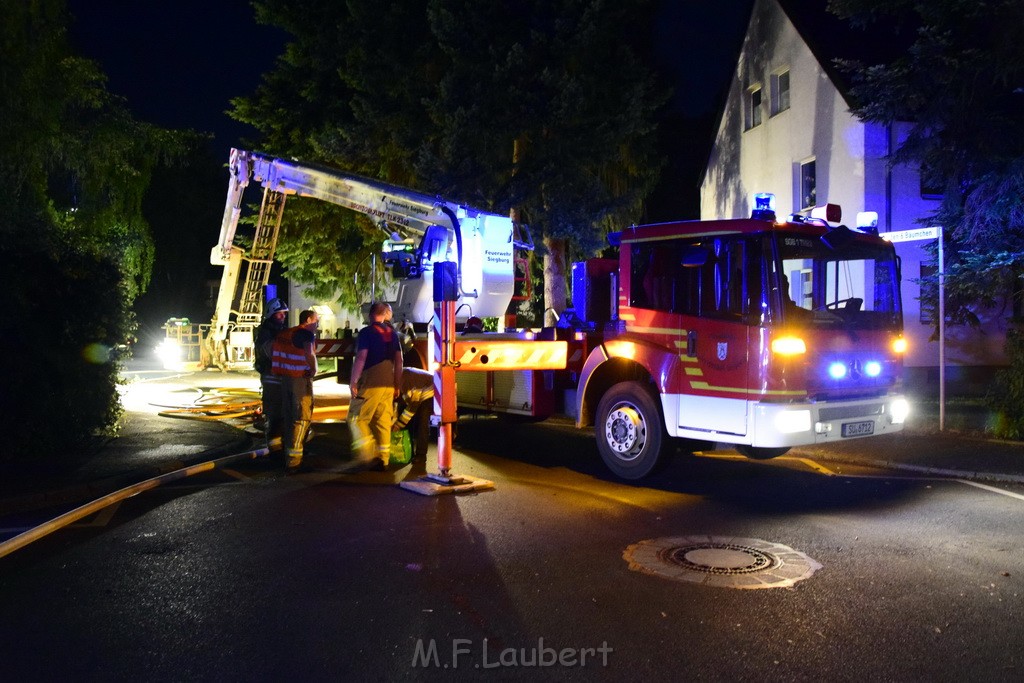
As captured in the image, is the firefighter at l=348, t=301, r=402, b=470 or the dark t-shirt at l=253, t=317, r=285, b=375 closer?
the firefighter at l=348, t=301, r=402, b=470

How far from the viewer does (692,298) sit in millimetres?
8641

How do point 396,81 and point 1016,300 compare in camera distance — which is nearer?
point 1016,300

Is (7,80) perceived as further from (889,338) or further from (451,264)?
(889,338)

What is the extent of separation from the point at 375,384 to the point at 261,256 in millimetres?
14005

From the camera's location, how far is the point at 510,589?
5.50 m

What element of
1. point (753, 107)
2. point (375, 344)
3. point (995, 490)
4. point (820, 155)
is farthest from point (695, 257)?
point (753, 107)

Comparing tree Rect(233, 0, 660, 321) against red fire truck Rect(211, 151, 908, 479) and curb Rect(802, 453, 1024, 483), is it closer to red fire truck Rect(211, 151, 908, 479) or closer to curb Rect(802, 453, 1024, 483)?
red fire truck Rect(211, 151, 908, 479)

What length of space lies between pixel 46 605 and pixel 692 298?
19.8 feet

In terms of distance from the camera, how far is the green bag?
10461mm

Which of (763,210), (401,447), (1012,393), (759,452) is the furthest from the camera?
(1012,393)

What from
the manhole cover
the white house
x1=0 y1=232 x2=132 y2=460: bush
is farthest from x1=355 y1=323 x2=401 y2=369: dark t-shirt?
the white house

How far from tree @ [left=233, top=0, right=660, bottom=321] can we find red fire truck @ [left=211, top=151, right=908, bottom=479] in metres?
9.88

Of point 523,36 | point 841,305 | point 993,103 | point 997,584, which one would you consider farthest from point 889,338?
point 523,36

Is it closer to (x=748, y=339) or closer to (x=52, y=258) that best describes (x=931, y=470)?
(x=748, y=339)
